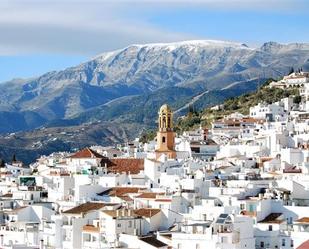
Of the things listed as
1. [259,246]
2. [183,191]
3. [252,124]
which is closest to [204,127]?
[252,124]

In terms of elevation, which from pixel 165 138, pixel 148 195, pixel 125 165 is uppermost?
pixel 165 138

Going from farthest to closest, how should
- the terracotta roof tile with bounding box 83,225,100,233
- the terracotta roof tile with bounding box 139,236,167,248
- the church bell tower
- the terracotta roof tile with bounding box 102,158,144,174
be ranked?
the church bell tower < the terracotta roof tile with bounding box 102,158,144,174 < the terracotta roof tile with bounding box 83,225,100,233 < the terracotta roof tile with bounding box 139,236,167,248

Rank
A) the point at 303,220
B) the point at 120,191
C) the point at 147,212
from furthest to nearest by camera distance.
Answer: the point at 120,191 → the point at 147,212 → the point at 303,220

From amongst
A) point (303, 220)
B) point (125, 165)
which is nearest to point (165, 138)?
point (125, 165)

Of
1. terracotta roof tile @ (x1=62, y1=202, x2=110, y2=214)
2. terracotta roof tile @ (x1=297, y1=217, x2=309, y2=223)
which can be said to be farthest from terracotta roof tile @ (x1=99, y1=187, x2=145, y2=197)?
terracotta roof tile @ (x1=297, y1=217, x2=309, y2=223)

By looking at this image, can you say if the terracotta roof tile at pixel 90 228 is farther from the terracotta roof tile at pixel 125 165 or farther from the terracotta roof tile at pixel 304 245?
the terracotta roof tile at pixel 125 165

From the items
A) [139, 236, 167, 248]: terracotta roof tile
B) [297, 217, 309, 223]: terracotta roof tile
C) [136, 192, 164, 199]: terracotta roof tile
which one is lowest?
[139, 236, 167, 248]: terracotta roof tile

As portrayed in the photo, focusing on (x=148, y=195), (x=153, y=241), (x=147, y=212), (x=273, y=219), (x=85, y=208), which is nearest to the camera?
(x=153, y=241)

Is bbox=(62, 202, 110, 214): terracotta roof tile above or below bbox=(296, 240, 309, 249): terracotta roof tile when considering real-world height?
above

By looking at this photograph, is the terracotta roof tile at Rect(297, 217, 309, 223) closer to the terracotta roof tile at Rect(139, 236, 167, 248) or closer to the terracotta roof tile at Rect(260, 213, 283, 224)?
the terracotta roof tile at Rect(260, 213, 283, 224)

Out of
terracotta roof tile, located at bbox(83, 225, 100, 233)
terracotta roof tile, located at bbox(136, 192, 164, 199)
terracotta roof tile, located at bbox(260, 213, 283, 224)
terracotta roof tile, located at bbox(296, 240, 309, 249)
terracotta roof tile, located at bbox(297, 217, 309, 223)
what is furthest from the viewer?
terracotta roof tile, located at bbox(136, 192, 164, 199)

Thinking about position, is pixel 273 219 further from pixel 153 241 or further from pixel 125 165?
pixel 125 165

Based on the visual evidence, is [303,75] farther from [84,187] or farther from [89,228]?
[89,228]

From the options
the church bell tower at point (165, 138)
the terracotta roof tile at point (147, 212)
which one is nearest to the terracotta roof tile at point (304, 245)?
the terracotta roof tile at point (147, 212)
